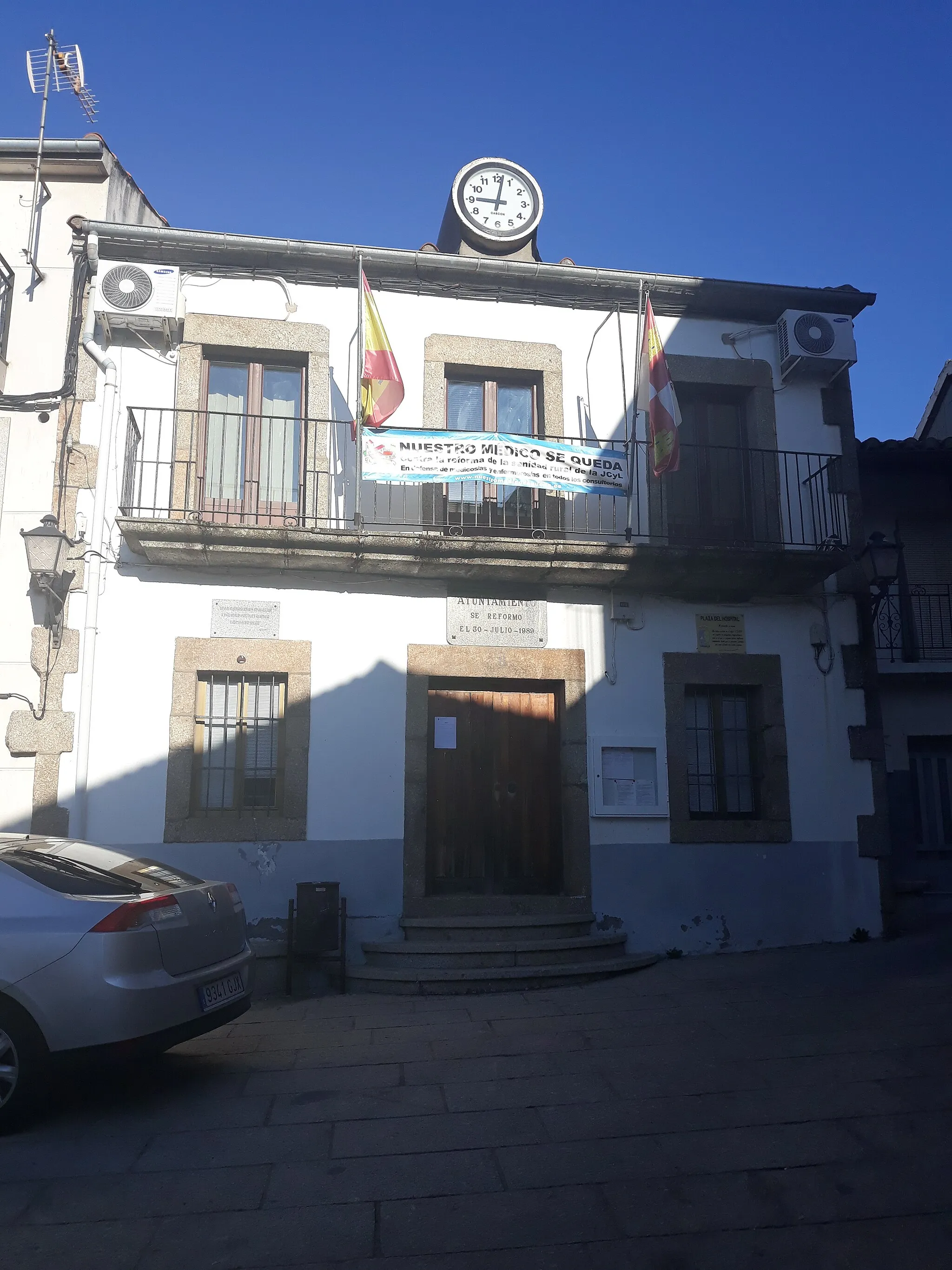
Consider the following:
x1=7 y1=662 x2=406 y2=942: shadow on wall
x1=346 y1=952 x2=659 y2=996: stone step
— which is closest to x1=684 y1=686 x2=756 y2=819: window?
x1=346 y1=952 x2=659 y2=996: stone step

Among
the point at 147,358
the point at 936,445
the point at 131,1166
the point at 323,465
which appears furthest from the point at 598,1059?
the point at 936,445

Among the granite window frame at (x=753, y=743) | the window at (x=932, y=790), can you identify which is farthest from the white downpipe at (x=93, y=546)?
the window at (x=932, y=790)

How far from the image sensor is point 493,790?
8.88 metres

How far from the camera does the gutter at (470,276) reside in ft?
29.7

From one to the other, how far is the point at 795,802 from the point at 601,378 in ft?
15.0

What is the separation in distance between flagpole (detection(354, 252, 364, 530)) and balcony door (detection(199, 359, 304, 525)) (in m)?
0.61

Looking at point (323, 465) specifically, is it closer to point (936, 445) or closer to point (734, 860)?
point (734, 860)

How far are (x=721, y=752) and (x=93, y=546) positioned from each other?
6097 millimetres

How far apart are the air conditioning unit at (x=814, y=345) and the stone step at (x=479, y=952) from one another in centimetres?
608

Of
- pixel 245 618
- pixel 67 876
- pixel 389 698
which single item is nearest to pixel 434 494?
pixel 389 698

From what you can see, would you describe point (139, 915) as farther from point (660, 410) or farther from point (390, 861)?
point (660, 410)

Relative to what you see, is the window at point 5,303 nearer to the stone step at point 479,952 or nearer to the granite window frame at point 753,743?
the stone step at point 479,952

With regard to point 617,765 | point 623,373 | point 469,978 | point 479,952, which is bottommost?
point 469,978

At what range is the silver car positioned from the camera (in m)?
4.38
